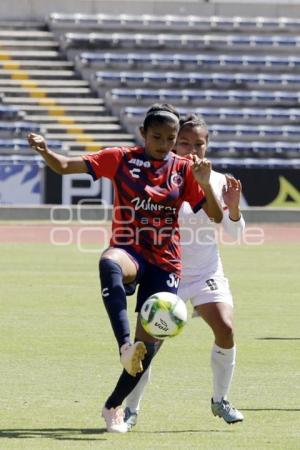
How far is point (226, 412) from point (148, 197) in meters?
1.48

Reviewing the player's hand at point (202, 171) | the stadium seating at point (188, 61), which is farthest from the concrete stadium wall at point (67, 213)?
the player's hand at point (202, 171)

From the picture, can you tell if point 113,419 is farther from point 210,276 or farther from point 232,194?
point 232,194

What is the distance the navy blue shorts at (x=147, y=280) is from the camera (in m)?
7.78

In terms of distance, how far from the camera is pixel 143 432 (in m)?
7.88

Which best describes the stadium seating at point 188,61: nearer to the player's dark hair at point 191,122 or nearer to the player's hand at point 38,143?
the player's dark hair at point 191,122

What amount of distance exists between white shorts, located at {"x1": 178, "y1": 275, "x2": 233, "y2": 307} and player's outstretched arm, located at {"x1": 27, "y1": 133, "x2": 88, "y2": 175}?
3.74 feet

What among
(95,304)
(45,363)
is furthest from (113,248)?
(95,304)

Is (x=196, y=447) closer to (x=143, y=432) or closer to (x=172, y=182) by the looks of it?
(x=143, y=432)

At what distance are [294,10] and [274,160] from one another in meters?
9.49

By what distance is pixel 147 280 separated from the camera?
7828mm

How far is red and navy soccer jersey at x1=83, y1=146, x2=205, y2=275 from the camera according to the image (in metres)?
7.80

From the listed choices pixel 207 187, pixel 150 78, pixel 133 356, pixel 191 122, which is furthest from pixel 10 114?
pixel 133 356

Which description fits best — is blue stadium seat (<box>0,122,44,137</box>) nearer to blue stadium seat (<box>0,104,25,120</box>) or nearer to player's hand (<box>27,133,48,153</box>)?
blue stadium seat (<box>0,104,25,120</box>)

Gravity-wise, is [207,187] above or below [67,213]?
above
